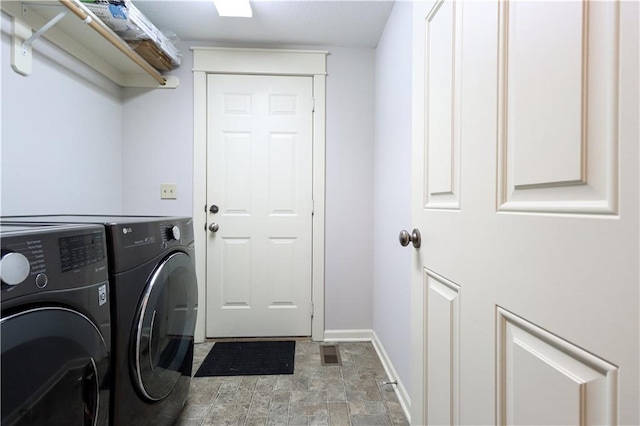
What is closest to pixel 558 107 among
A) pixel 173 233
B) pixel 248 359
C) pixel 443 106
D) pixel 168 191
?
pixel 443 106

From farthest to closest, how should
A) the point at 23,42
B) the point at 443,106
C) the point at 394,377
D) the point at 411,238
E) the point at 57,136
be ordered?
the point at 394,377, the point at 57,136, the point at 23,42, the point at 411,238, the point at 443,106

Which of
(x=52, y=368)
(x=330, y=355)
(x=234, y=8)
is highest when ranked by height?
(x=234, y=8)

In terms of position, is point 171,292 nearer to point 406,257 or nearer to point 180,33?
point 406,257

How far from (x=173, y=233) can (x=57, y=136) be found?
0.97 m

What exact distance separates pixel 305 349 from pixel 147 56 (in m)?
2.19

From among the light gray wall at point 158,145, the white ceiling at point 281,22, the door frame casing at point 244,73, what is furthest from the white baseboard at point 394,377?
the white ceiling at point 281,22

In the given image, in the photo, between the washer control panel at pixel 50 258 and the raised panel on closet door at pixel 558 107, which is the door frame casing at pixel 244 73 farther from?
the raised panel on closet door at pixel 558 107

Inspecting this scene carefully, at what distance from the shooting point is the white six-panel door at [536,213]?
31 cm

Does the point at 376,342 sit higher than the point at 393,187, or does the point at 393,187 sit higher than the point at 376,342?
the point at 393,187

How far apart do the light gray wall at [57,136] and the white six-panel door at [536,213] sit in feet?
5.59

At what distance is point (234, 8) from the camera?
63.9 inches

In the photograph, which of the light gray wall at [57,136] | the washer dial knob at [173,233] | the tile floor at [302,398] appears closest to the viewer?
the washer dial knob at [173,233]

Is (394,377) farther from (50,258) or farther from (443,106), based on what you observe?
(50,258)

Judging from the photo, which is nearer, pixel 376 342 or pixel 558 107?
pixel 558 107
